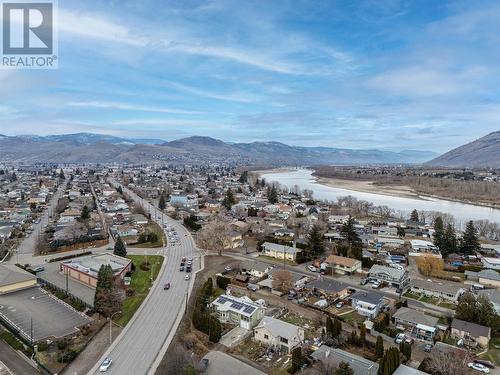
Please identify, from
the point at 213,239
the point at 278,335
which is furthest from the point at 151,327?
the point at 213,239

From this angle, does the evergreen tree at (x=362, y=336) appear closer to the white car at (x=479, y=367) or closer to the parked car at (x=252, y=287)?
the white car at (x=479, y=367)

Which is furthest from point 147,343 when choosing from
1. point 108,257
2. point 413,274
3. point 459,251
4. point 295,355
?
point 459,251

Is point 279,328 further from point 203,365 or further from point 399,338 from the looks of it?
point 399,338

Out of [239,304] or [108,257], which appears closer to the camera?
[239,304]

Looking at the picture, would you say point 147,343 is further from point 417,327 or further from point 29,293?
point 417,327

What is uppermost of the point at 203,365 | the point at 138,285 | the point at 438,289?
the point at 438,289

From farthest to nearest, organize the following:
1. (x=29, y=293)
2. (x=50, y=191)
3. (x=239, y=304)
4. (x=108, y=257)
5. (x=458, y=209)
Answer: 1. (x=50, y=191)
2. (x=458, y=209)
3. (x=108, y=257)
4. (x=29, y=293)
5. (x=239, y=304)

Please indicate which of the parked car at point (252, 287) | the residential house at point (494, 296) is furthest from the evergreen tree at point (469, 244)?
the parked car at point (252, 287)
